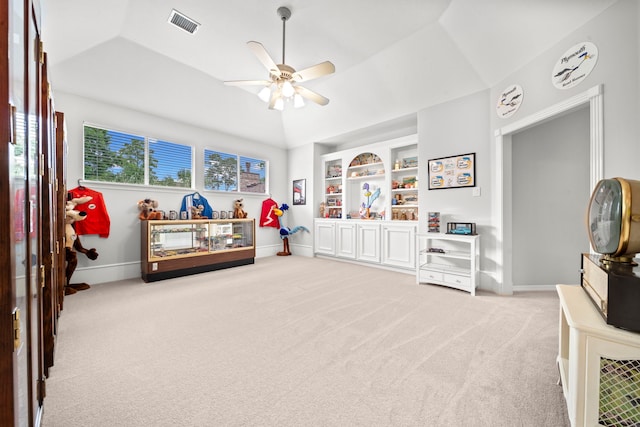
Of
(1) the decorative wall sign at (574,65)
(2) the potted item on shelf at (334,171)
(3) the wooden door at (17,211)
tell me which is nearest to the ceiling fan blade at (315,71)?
(3) the wooden door at (17,211)

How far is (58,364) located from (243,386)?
136cm

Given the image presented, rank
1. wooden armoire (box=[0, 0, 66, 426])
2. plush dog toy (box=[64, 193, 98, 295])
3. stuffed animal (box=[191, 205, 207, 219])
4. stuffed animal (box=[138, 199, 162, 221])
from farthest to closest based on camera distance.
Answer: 1. stuffed animal (box=[191, 205, 207, 219])
2. stuffed animal (box=[138, 199, 162, 221])
3. plush dog toy (box=[64, 193, 98, 295])
4. wooden armoire (box=[0, 0, 66, 426])

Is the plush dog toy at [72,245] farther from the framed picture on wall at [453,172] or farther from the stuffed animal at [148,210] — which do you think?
the framed picture on wall at [453,172]

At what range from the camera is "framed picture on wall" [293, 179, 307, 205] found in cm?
623

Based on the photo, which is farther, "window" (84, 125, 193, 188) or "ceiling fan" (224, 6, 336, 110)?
"window" (84, 125, 193, 188)

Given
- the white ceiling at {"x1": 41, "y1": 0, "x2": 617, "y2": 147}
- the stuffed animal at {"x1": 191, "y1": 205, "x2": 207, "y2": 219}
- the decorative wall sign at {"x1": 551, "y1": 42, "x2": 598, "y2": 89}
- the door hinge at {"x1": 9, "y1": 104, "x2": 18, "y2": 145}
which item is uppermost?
the white ceiling at {"x1": 41, "y1": 0, "x2": 617, "y2": 147}

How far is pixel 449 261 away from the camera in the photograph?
3945mm

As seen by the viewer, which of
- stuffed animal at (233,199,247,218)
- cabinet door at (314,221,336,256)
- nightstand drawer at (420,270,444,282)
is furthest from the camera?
cabinet door at (314,221,336,256)

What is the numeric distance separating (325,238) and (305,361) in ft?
13.3

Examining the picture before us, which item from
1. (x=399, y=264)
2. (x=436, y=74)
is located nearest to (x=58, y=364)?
(x=399, y=264)

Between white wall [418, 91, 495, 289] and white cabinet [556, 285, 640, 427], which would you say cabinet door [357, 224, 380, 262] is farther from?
white cabinet [556, 285, 640, 427]

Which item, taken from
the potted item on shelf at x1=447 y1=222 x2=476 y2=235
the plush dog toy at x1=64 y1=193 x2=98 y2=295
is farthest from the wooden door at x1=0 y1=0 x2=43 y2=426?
the potted item on shelf at x1=447 y1=222 x2=476 y2=235

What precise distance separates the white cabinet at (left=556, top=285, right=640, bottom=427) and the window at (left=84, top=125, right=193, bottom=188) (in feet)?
17.4

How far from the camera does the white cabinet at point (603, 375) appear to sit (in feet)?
3.34
